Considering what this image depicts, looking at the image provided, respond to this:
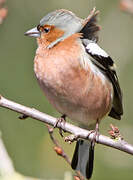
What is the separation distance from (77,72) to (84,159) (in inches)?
42.7

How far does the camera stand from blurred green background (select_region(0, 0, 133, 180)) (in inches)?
270

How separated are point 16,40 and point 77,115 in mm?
3485

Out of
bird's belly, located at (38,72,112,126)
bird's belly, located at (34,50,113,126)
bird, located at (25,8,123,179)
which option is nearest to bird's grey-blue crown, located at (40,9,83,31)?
bird, located at (25,8,123,179)

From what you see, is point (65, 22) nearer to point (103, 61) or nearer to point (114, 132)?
point (103, 61)

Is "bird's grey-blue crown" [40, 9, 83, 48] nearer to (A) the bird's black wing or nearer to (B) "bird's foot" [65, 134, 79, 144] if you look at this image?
(A) the bird's black wing

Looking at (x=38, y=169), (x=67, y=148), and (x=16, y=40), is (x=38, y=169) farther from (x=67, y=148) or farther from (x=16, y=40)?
(x=16, y=40)

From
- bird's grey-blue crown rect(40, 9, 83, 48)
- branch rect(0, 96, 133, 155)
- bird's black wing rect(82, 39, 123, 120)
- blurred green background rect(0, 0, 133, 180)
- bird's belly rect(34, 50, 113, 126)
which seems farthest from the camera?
blurred green background rect(0, 0, 133, 180)

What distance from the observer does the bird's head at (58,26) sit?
18.7 ft

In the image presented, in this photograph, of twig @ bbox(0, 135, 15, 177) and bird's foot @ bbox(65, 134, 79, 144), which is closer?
twig @ bbox(0, 135, 15, 177)

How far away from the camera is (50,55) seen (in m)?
5.55

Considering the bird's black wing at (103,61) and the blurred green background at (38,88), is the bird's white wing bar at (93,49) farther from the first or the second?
the blurred green background at (38,88)

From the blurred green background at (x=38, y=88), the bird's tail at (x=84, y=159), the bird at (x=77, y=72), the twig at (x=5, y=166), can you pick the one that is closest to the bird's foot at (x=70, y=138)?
the twig at (x=5, y=166)

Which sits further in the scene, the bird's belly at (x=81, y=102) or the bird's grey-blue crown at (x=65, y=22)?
the bird's grey-blue crown at (x=65, y=22)

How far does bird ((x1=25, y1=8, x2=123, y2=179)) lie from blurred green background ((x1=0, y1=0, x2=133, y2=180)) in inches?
38.5
